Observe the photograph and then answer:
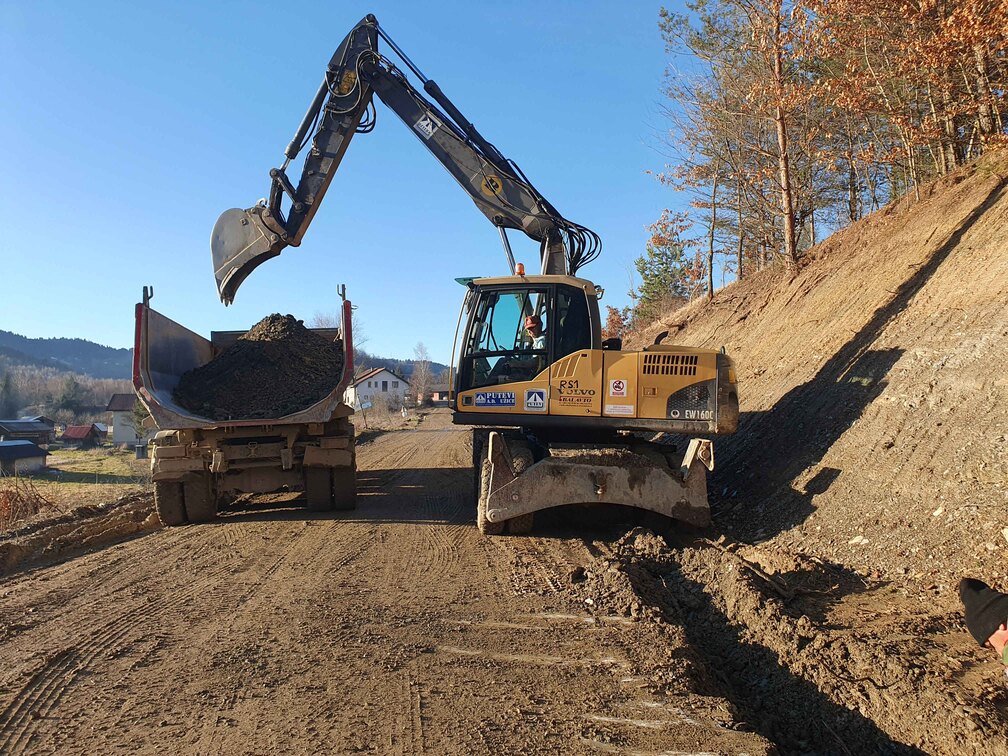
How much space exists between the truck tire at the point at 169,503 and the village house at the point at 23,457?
41.3 meters

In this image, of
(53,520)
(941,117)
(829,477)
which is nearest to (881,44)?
(941,117)

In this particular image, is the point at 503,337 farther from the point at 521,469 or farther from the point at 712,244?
the point at 712,244

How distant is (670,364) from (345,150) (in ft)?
20.1

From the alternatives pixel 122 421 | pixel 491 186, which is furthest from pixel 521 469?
pixel 122 421

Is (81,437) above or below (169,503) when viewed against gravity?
below

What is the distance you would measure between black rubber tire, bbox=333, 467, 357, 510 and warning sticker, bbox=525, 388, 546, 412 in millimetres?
2750

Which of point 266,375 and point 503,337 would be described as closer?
point 503,337

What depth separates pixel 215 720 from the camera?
11.1 ft

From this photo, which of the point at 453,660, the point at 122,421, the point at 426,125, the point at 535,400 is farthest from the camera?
the point at 122,421

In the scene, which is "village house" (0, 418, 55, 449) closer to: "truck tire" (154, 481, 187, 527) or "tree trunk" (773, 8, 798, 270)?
"truck tire" (154, 481, 187, 527)

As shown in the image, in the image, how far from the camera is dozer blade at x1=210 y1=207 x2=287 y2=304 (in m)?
10.3

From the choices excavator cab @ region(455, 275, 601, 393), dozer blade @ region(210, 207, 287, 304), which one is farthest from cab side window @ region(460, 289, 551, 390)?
dozer blade @ region(210, 207, 287, 304)

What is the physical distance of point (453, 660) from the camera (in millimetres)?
4129

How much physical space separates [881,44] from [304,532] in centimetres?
1230
